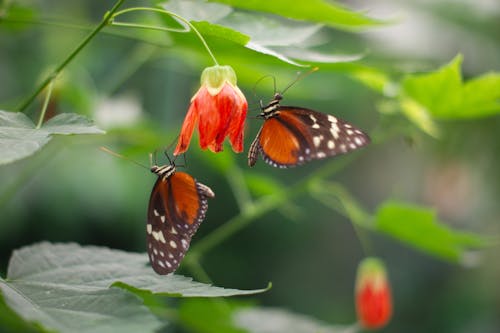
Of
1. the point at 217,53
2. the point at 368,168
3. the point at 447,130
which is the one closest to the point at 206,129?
the point at 217,53

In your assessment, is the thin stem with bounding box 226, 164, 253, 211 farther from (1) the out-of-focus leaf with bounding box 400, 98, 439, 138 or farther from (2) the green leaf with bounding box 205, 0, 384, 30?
(2) the green leaf with bounding box 205, 0, 384, 30

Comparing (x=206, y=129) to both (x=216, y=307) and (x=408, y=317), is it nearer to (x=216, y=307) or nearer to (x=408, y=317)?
(x=216, y=307)

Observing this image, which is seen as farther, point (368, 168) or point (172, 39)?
point (368, 168)

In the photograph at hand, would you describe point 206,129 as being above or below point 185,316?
above

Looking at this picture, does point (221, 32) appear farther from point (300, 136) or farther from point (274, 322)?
point (274, 322)

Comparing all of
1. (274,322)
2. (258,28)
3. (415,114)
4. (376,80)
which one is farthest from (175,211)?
(274,322)

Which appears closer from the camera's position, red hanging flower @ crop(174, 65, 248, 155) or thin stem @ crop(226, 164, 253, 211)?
red hanging flower @ crop(174, 65, 248, 155)

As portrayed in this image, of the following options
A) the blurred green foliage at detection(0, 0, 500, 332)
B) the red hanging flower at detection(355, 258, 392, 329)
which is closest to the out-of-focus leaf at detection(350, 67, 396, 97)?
the blurred green foliage at detection(0, 0, 500, 332)

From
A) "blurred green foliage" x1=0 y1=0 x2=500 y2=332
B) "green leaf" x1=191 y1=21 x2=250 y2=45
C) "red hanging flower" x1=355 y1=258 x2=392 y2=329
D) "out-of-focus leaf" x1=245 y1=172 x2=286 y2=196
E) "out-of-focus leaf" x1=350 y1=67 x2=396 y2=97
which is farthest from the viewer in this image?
"red hanging flower" x1=355 y1=258 x2=392 y2=329
